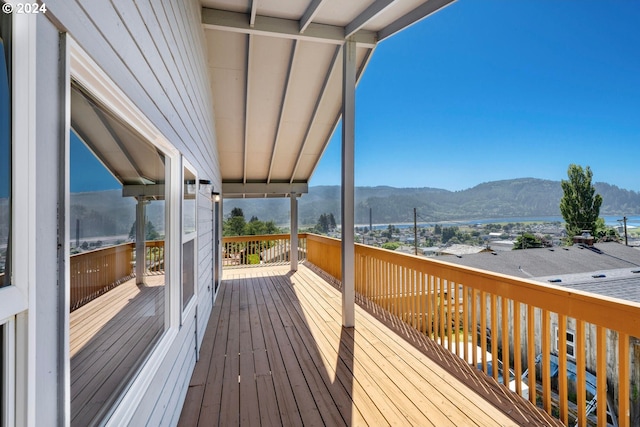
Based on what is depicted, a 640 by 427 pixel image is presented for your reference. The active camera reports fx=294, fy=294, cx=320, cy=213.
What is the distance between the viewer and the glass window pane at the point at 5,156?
1.86ft

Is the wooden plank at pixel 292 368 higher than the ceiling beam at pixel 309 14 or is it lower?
lower

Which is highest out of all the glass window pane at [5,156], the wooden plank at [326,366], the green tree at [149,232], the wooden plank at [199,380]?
the glass window pane at [5,156]

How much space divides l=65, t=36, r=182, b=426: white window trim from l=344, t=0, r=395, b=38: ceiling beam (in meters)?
2.72

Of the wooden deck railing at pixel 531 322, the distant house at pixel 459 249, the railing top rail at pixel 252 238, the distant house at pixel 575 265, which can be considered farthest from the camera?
the distant house at pixel 459 249

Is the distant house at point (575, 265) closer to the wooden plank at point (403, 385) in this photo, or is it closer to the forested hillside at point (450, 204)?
the wooden plank at point (403, 385)

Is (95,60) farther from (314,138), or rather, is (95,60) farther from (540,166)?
(540,166)

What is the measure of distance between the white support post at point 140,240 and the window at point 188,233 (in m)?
0.80

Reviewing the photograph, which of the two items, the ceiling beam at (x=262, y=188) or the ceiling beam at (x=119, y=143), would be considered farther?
the ceiling beam at (x=262, y=188)

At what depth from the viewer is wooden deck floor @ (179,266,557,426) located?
2.23 metres

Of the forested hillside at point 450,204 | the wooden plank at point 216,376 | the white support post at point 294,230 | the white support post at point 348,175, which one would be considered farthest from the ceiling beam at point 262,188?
the white support post at point 348,175

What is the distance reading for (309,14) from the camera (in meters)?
3.51

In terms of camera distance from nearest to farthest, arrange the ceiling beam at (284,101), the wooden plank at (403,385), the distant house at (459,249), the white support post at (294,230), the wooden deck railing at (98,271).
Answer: the wooden deck railing at (98,271)
the wooden plank at (403,385)
the ceiling beam at (284,101)
the white support post at (294,230)
the distant house at (459,249)

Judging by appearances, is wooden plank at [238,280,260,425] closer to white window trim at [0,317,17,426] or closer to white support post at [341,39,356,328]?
white support post at [341,39,356,328]

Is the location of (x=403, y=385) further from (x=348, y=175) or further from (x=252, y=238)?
(x=252, y=238)
